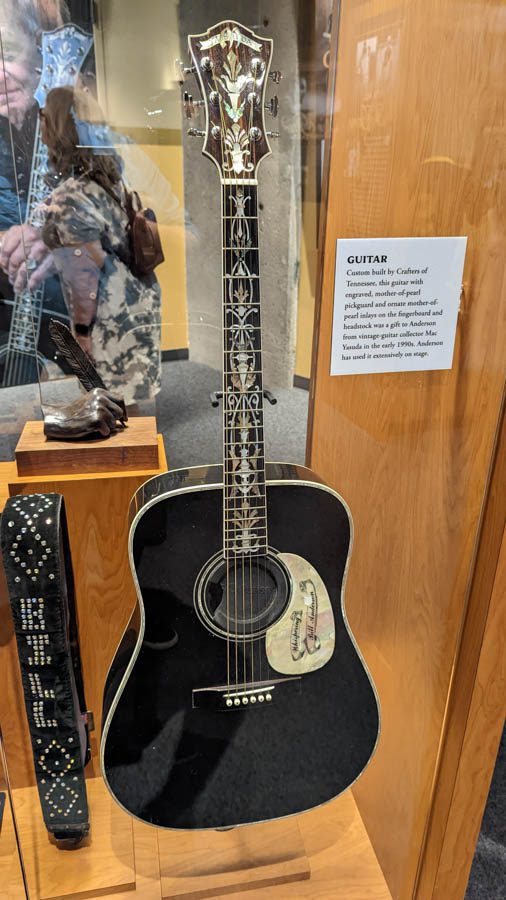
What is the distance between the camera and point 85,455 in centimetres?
108

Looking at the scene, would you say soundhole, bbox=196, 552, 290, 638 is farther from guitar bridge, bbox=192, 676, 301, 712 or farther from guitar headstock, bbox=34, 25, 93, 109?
guitar headstock, bbox=34, 25, 93, 109

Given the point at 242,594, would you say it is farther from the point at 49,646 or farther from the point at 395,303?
the point at 395,303

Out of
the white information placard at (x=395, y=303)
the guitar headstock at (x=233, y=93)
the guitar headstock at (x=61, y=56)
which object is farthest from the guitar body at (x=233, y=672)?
the guitar headstock at (x=61, y=56)

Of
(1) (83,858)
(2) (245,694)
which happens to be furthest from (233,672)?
(1) (83,858)

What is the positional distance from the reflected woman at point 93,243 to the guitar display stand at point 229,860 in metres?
0.92

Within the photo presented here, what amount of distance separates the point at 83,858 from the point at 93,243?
3.91ft

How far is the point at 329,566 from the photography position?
0.99 meters

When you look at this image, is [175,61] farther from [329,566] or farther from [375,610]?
[375,610]

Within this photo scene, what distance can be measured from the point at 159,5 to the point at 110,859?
1.56 meters

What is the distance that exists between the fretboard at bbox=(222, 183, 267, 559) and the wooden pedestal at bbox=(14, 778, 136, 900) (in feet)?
2.19

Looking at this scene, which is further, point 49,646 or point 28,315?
point 28,315

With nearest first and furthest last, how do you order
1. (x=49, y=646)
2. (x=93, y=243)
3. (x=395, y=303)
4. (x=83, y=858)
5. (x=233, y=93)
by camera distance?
(x=233, y=93), (x=49, y=646), (x=395, y=303), (x=83, y=858), (x=93, y=243)

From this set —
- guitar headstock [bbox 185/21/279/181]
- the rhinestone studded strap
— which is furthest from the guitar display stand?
guitar headstock [bbox 185/21/279/181]

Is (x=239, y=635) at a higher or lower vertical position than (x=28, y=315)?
lower
